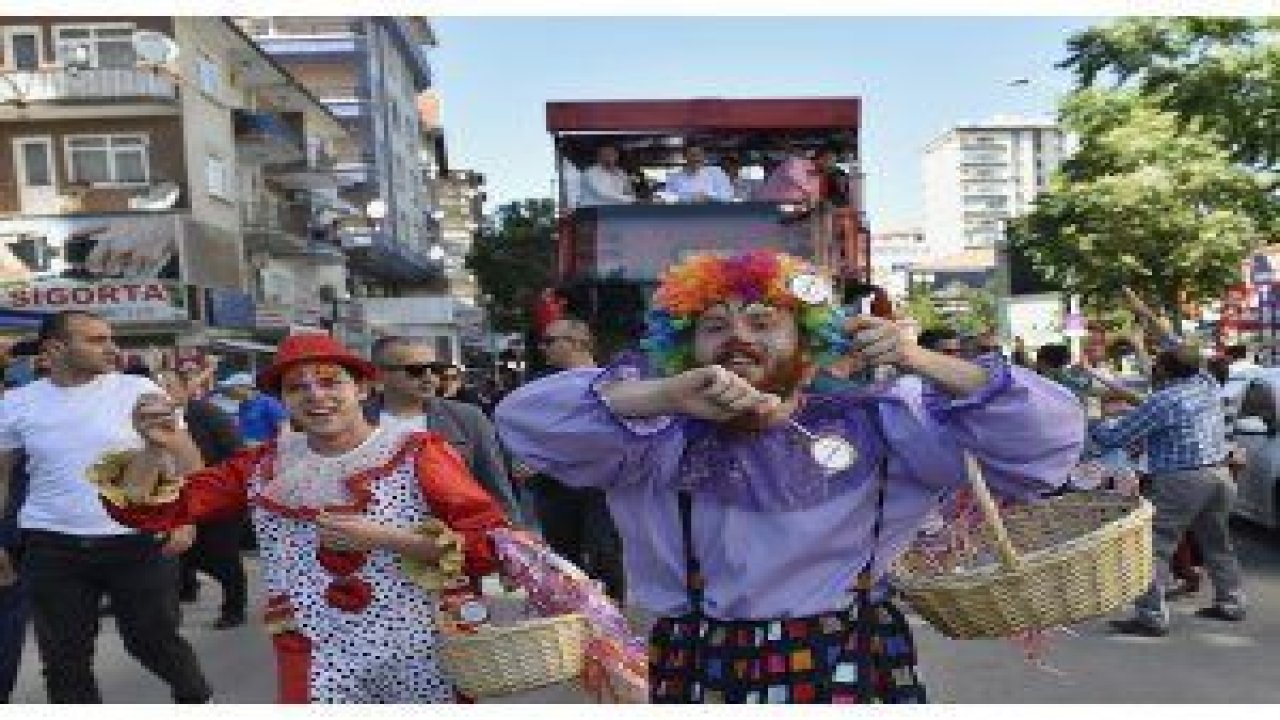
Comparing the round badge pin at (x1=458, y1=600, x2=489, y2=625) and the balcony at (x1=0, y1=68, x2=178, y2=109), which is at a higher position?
the balcony at (x1=0, y1=68, x2=178, y2=109)

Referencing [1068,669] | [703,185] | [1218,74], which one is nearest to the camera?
[1068,669]

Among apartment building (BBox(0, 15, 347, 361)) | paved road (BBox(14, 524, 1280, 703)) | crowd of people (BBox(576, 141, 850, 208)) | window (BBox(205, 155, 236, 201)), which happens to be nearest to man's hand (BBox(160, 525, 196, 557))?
paved road (BBox(14, 524, 1280, 703))

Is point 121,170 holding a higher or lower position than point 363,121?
lower

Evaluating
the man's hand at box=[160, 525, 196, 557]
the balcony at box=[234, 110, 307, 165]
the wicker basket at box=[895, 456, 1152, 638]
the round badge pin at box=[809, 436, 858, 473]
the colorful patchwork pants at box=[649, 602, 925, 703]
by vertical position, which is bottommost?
the man's hand at box=[160, 525, 196, 557]

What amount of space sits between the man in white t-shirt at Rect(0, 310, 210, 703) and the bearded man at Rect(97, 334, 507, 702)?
4.30 ft

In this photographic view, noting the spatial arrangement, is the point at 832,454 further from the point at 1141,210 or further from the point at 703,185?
the point at 1141,210

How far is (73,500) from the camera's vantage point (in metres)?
5.22

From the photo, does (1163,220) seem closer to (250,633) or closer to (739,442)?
(250,633)

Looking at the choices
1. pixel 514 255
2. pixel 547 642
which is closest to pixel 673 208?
pixel 547 642

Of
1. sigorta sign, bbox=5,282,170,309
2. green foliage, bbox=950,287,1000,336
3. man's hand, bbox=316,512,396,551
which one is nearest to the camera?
man's hand, bbox=316,512,396,551

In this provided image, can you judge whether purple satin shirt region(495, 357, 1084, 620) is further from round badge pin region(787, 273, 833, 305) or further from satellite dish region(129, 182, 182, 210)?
satellite dish region(129, 182, 182, 210)

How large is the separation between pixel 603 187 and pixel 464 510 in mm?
9444

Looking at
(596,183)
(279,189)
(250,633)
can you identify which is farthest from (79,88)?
(250,633)

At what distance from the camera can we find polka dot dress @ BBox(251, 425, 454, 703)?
12.5ft
